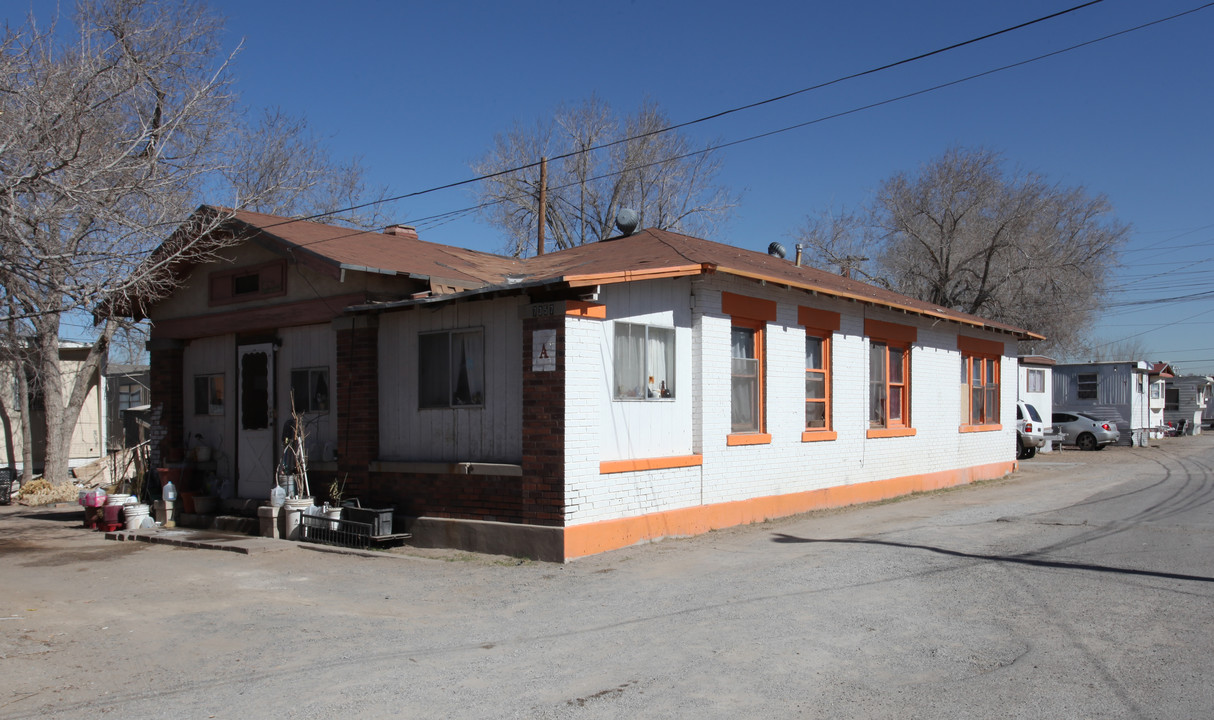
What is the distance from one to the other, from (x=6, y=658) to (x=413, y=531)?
202 inches

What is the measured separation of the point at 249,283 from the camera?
1408 centimetres

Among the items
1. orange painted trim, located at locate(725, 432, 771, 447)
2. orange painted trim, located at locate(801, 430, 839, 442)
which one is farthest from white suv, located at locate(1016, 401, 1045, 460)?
orange painted trim, located at locate(725, 432, 771, 447)

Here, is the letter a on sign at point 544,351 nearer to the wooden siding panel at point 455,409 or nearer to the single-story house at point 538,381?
the single-story house at point 538,381

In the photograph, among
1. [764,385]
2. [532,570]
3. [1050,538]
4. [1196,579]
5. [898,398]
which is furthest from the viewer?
[898,398]

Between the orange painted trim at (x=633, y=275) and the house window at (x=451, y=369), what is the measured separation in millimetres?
1820

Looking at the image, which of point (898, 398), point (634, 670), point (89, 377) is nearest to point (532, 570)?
point (634, 670)

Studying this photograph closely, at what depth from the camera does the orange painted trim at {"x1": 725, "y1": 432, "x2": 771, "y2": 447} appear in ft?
41.0

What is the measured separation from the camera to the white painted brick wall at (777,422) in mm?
10367

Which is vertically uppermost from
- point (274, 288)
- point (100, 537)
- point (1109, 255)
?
point (1109, 255)

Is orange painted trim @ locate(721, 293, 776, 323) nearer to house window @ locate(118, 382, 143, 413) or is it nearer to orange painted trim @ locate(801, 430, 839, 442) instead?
orange painted trim @ locate(801, 430, 839, 442)

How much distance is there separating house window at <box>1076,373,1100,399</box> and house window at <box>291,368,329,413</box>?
32.7 metres

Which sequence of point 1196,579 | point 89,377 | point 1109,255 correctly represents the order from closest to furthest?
point 1196,579 → point 89,377 → point 1109,255

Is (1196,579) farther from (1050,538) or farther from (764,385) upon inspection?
(764,385)

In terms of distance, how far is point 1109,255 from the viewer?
1264 inches
